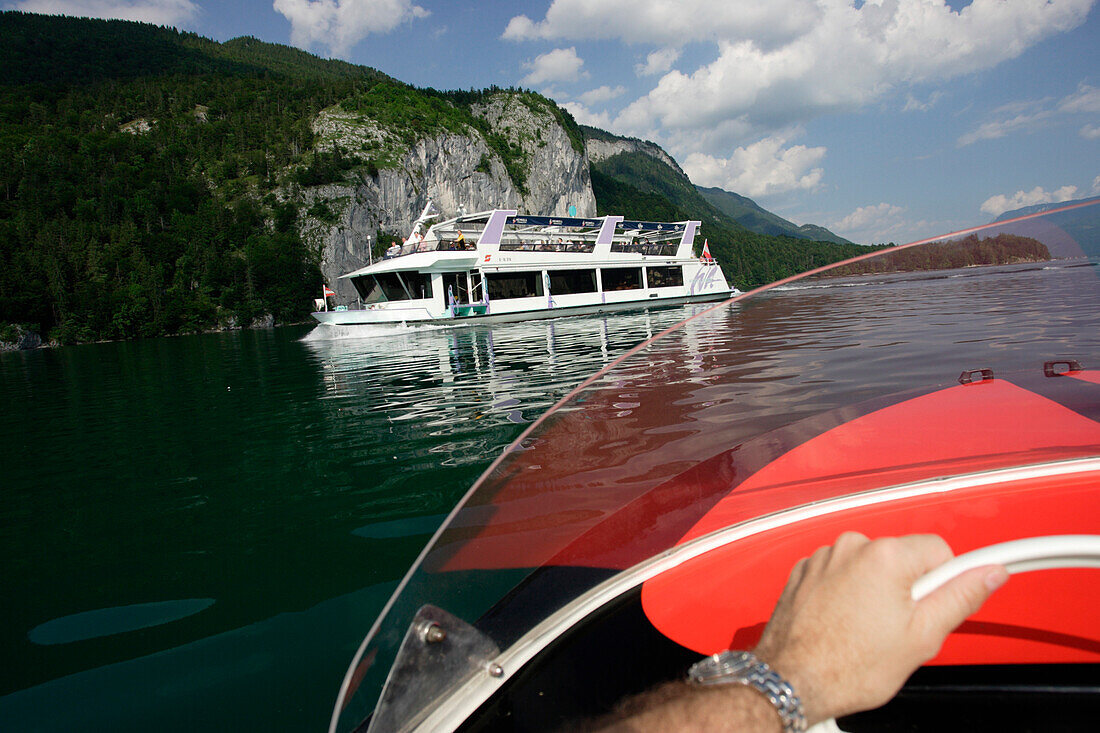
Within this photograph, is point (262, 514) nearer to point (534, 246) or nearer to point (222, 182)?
point (534, 246)

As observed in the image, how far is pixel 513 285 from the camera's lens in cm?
2033

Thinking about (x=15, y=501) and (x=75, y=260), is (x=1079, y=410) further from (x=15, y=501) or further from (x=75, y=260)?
(x=75, y=260)

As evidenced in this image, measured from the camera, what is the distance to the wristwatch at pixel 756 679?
67 cm

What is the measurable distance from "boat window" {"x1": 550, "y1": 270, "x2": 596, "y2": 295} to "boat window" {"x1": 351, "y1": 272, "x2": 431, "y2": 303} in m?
5.19

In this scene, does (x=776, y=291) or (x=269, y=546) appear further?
(x=269, y=546)

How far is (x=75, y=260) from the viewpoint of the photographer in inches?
1893

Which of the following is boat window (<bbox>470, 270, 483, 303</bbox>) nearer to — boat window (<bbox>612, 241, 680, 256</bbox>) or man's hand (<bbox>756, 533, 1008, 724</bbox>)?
boat window (<bbox>612, 241, 680, 256</bbox>)

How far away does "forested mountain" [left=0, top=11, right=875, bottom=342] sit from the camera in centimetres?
4547

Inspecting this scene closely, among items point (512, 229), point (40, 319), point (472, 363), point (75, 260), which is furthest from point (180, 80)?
point (472, 363)

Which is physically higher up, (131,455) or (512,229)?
(512,229)

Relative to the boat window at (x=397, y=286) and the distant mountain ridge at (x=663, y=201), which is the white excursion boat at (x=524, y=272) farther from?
the distant mountain ridge at (x=663, y=201)

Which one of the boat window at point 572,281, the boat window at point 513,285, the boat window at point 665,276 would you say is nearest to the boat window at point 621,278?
the boat window at point 572,281

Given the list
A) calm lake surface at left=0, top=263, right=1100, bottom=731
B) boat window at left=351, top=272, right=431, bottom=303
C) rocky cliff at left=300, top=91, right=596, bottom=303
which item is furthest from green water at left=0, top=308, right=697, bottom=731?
rocky cliff at left=300, top=91, right=596, bottom=303

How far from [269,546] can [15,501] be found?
8.32ft
